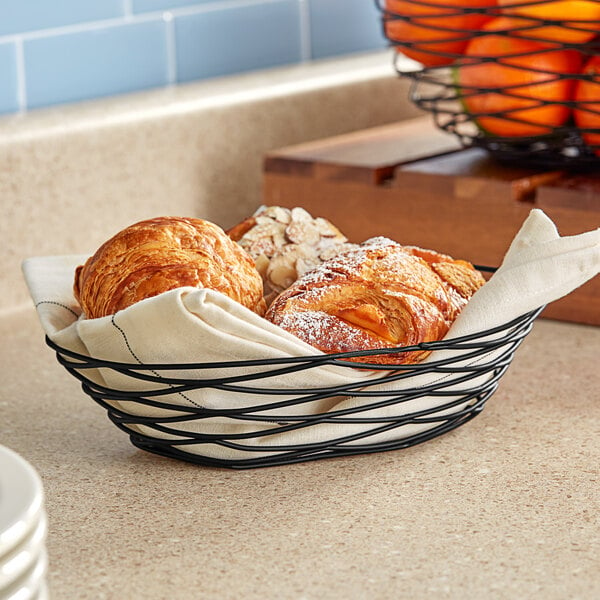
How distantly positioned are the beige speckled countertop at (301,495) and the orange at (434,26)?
0.27 metres

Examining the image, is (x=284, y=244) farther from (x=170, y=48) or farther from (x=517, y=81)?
(x=170, y=48)

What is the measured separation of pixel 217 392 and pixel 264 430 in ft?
0.13

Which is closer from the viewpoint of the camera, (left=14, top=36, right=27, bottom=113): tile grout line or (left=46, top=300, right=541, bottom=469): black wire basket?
(left=46, top=300, right=541, bottom=469): black wire basket

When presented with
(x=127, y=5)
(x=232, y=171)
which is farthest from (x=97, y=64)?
(x=232, y=171)

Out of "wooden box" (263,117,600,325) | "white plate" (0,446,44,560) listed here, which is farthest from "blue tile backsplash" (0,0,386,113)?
"white plate" (0,446,44,560)

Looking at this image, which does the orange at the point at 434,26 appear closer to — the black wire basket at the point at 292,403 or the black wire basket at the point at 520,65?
the black wire basket at the point at 520,65

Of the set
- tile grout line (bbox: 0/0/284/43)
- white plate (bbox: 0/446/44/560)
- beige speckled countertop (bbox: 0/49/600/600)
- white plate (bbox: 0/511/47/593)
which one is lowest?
beige speckled countertop (bbox: 0/49/600/600)

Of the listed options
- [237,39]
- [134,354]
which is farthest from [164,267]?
[237,39]

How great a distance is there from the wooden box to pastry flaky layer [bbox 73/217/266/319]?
37 cm

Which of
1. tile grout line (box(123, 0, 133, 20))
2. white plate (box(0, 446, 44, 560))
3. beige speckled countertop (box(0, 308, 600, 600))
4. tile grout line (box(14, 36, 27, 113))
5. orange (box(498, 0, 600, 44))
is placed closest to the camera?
white plate (box(0, 446, 44, 560))

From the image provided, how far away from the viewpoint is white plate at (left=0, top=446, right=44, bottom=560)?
39 cm

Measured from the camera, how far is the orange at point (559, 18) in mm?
918

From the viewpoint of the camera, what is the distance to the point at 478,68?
0.99 meters

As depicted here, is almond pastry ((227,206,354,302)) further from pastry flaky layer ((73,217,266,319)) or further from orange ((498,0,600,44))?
orange ((498,0,600,44))
